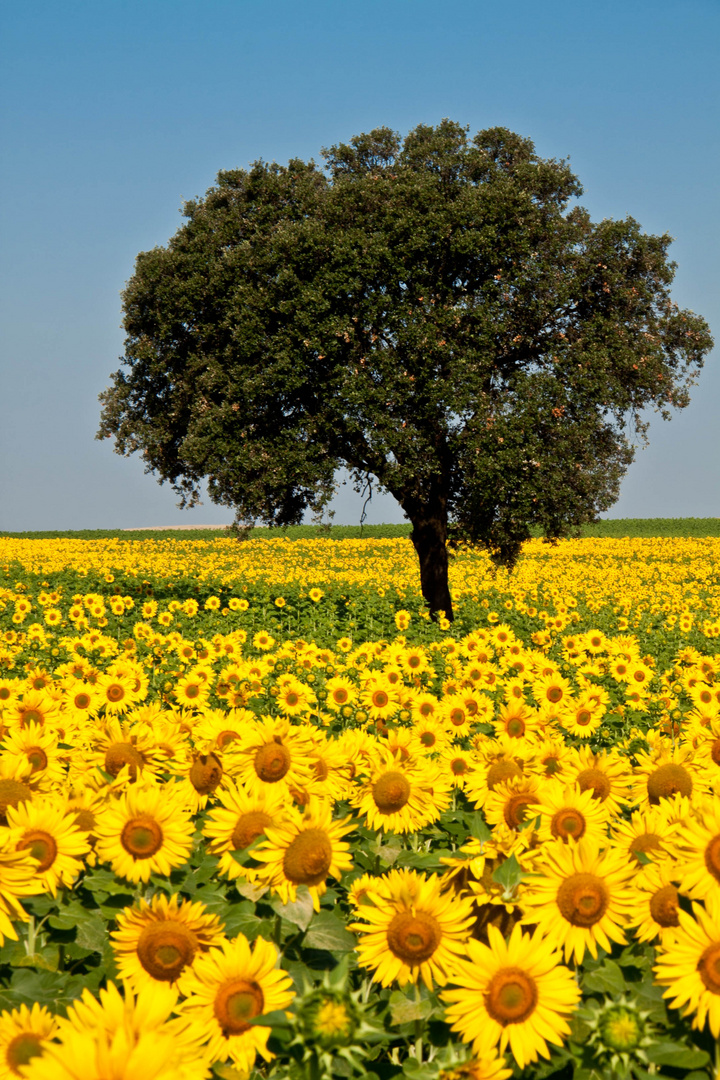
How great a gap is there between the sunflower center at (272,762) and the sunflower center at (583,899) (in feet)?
4.05

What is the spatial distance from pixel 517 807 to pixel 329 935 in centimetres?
105

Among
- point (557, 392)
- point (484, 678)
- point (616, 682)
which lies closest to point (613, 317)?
point (557, 392)

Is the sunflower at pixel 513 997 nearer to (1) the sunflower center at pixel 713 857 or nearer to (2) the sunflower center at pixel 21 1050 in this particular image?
(1) the sunflower center at pixel 713 857

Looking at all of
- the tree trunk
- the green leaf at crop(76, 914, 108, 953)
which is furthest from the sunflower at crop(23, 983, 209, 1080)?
the tree trunk

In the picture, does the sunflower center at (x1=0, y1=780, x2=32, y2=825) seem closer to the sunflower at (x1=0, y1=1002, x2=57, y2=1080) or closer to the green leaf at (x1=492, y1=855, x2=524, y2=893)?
the sunflower at (x1=0, y1=1002, x2=57, y2=1080)

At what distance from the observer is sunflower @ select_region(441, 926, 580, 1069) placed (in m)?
2.34

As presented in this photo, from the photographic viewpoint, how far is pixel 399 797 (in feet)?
12.2

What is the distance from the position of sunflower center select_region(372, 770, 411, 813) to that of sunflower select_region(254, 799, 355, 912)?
728 mm

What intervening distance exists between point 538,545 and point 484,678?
5001 cm

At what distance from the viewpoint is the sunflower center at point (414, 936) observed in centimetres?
261

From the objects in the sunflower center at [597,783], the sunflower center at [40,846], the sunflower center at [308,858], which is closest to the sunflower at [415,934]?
the sunflower center at [308,858]

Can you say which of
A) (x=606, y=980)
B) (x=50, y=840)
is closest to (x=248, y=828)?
(x=50, y=840)

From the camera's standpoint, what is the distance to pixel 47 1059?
1.74m

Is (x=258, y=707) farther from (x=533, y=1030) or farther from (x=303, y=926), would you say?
(x=533, y=1030)
